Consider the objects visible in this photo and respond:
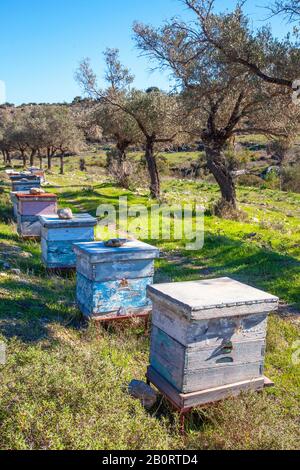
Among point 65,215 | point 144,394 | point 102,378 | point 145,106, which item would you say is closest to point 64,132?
point 145,106

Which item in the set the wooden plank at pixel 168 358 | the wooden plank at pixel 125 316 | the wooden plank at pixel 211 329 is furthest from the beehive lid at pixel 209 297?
the wooden plank at pixel 125 316

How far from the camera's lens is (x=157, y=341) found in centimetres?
506

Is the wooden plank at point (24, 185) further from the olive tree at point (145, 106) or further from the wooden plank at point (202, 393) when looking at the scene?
the wooden plank at point (202, 393)

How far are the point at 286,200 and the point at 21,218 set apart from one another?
2313 centimetres

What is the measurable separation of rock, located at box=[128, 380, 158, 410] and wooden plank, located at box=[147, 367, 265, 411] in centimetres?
12

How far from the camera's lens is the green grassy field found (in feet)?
12.6

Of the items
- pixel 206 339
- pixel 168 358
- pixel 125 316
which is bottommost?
pixel 125 316

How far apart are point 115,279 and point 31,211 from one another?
6667 millimetres

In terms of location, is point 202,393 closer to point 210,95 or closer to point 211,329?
point 211,329

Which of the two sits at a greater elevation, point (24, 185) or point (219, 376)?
point (24, 185)

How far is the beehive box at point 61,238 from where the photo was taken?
9.52m

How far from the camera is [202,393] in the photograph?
15.0ft

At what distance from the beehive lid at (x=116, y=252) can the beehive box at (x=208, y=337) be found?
1.63 m
